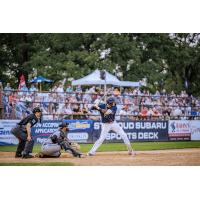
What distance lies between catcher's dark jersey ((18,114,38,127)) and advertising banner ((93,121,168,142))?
1882mm

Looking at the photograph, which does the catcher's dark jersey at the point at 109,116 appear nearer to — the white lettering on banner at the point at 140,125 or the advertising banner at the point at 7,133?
the white lettering on banner at the point at 140,125

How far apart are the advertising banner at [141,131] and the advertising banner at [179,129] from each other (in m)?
0.17

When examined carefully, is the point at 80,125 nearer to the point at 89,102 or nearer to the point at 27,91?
→ the point at 89,102

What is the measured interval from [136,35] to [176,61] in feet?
4.66

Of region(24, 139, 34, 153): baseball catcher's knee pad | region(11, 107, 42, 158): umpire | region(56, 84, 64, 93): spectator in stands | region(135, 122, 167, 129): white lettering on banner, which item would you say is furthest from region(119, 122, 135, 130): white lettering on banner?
region(24, 139, 34, 153): baseball catcher's knee pad

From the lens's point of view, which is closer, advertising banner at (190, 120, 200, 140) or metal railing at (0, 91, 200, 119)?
metal railing at (0, 91, 200, 119)

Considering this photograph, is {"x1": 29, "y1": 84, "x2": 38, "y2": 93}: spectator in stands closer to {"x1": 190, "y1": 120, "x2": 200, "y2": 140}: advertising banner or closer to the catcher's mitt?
the catcher's mitt

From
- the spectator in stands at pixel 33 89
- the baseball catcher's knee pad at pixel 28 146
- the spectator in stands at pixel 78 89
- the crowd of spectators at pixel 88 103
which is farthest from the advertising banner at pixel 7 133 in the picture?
the spectator in stands at pixel 78 89

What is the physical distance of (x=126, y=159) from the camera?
1563 centimetres

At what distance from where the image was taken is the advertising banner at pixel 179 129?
17609 millimetres

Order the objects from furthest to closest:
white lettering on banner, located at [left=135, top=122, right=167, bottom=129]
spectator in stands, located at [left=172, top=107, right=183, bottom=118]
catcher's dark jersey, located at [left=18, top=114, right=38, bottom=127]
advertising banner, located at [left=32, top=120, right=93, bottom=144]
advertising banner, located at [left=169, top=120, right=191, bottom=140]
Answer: spectator in stands, located at [left=172, top=107, right=183, bottom=118], advertising banner, located at [left=169, top=120, right=191, bottom=140], white lettering on banner, located at [left=135, top=122, right=167, bottom=129], advertising banner, located at [left=32, top=120, right=93, bottom=144], catcher's dark jersey, located at [left=18, top=114, right=38, bottom=127]

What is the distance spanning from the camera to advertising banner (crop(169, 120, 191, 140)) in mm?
17609
